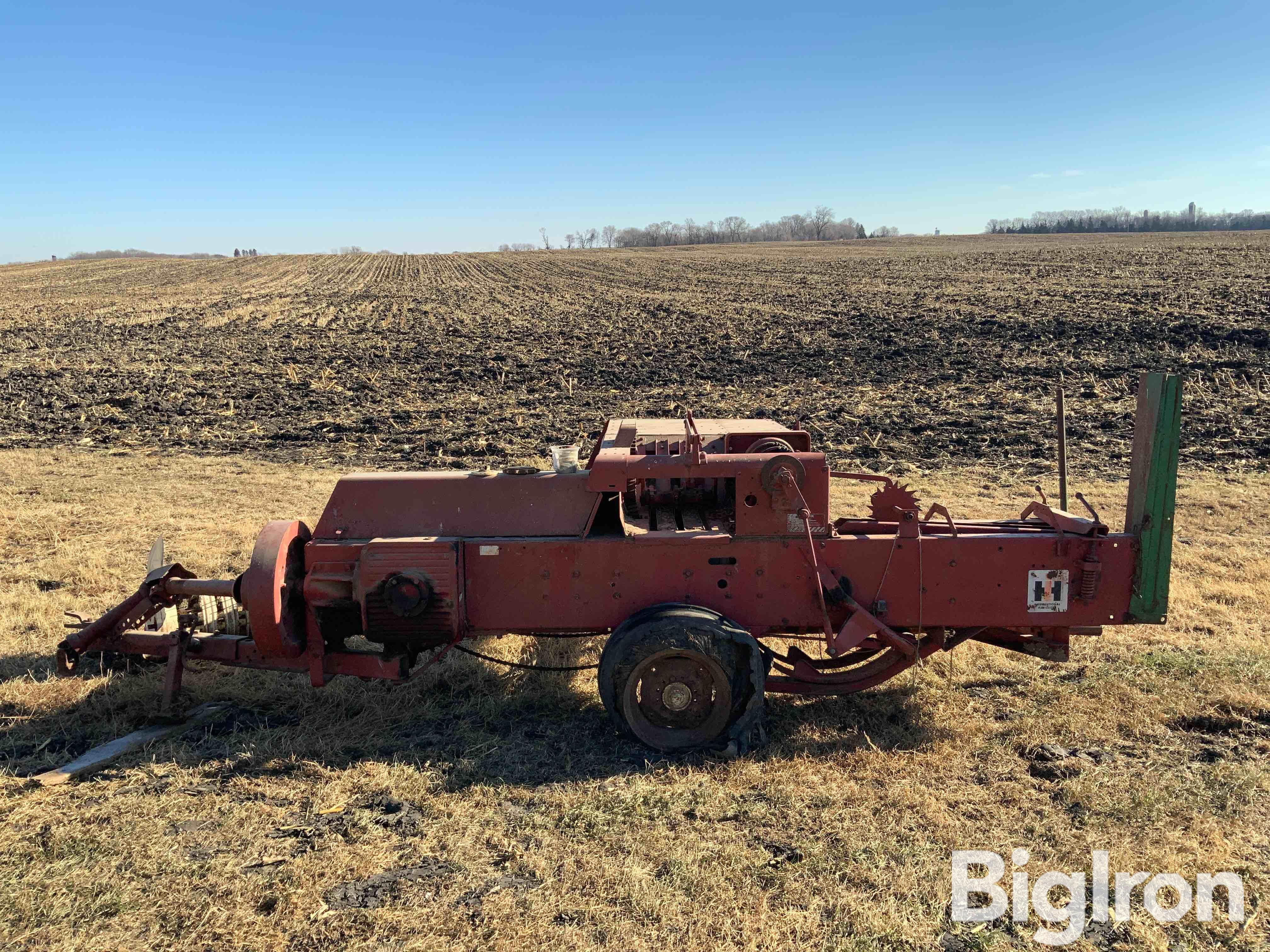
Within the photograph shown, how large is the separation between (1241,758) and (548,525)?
12.7 feet

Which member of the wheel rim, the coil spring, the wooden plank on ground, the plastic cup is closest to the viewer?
the wooden plank on ground

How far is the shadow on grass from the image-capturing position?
4.44 m

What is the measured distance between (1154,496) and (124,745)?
5775 mm

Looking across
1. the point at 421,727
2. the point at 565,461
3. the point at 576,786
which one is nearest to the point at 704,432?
the point at 565,461

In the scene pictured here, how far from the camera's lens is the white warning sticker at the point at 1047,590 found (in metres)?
4.71

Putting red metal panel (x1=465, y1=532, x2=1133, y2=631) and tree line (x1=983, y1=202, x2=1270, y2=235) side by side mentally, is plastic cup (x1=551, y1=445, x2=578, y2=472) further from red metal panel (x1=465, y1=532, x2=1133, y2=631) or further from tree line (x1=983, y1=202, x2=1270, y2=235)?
tree line (x1=983, y1=202, x2=1270, y2=235)

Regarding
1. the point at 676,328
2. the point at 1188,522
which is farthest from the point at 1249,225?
the point at 1188,522

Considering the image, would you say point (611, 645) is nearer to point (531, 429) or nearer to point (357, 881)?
point (357, 881)

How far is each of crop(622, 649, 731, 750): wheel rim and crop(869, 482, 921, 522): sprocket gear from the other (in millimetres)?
1466

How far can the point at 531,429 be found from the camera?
14227mm

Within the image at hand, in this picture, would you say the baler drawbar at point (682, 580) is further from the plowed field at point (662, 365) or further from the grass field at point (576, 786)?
the plowed field at point (662, 365)

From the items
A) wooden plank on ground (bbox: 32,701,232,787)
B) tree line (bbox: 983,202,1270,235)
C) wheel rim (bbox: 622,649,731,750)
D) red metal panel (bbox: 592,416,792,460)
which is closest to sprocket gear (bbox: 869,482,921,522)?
red metal panel (bbox: 592,416,792,460)

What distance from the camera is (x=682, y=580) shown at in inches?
185

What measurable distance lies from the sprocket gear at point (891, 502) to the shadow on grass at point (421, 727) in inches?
44.8
